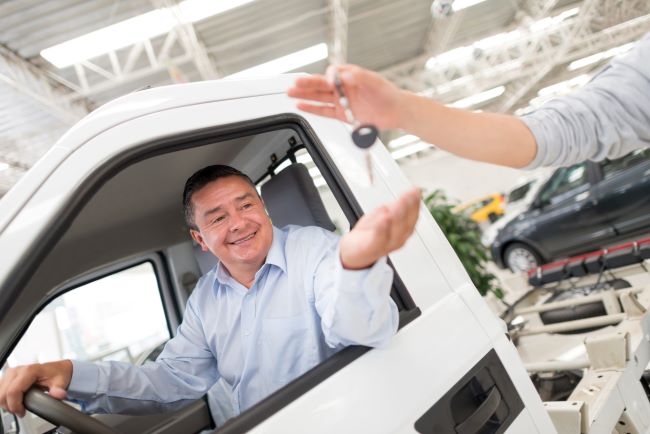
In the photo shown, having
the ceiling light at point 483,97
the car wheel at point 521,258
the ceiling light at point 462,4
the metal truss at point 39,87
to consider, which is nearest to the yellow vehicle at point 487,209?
the ceiling light at point 483,97

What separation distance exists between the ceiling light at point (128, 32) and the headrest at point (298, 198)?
16.4 feet

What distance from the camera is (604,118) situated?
0.96 metres

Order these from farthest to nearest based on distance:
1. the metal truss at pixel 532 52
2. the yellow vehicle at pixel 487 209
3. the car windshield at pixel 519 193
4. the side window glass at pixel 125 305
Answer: the yellow vehicle at pixel 487 209, the metal truss at pixel 532 52, the car windshield at pixel 519 193, the side window glass at pixel 125 305

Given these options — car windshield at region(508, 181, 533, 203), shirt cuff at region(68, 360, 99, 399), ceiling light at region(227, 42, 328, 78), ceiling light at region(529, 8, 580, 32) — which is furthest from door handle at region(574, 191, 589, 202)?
ceiling light at region(529, 8, 580, 32)

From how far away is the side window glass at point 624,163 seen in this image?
16.1 ft

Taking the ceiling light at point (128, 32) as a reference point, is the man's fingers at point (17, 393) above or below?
below

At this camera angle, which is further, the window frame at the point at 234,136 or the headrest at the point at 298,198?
the headrest at the point at 298,198

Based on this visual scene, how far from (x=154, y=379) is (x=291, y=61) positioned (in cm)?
762

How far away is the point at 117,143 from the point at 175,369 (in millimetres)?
962

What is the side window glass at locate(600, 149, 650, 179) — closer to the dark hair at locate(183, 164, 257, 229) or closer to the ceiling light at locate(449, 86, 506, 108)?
the dark hair at locate(183, 164, 257, 229)

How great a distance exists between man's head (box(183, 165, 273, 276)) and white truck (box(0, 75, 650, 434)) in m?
0.18

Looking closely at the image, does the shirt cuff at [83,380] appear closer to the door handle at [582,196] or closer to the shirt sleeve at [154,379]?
the shirt sleeve at [154,379]

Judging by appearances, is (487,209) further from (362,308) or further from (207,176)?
(362,308)

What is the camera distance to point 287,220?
1.72 metres
